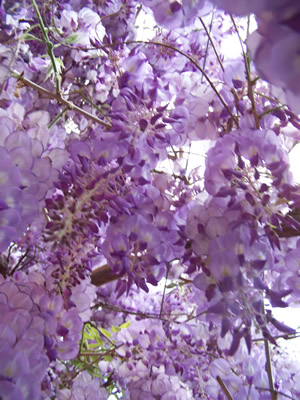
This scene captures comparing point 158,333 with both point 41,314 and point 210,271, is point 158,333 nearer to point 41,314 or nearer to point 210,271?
point 41,314

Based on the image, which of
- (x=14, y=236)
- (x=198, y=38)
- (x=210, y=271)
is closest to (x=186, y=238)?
(x=210, y=271)

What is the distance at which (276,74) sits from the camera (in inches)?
9.5

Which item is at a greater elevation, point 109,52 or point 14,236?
point 109,52

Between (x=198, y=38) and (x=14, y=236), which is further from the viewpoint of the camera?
(x=198, y=38)

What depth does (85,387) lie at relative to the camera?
80 centimetres

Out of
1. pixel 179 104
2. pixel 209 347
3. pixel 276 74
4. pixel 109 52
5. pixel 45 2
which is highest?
pixel 45 2

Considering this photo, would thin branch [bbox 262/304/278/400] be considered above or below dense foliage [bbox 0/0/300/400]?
below

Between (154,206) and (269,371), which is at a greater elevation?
(154,206)

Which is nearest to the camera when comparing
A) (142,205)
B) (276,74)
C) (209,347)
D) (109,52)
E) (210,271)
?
(276,74)

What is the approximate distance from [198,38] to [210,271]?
0.68 meters

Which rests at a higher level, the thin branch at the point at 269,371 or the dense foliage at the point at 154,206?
the dense foliage at the point at 154,206

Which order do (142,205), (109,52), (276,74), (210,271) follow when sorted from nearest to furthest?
(276,74) < (210,271) < (142,205) < (109,52)

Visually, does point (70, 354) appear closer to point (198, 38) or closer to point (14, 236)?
point (14, 236)

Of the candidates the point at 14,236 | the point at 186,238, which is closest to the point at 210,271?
the point at 186,238
